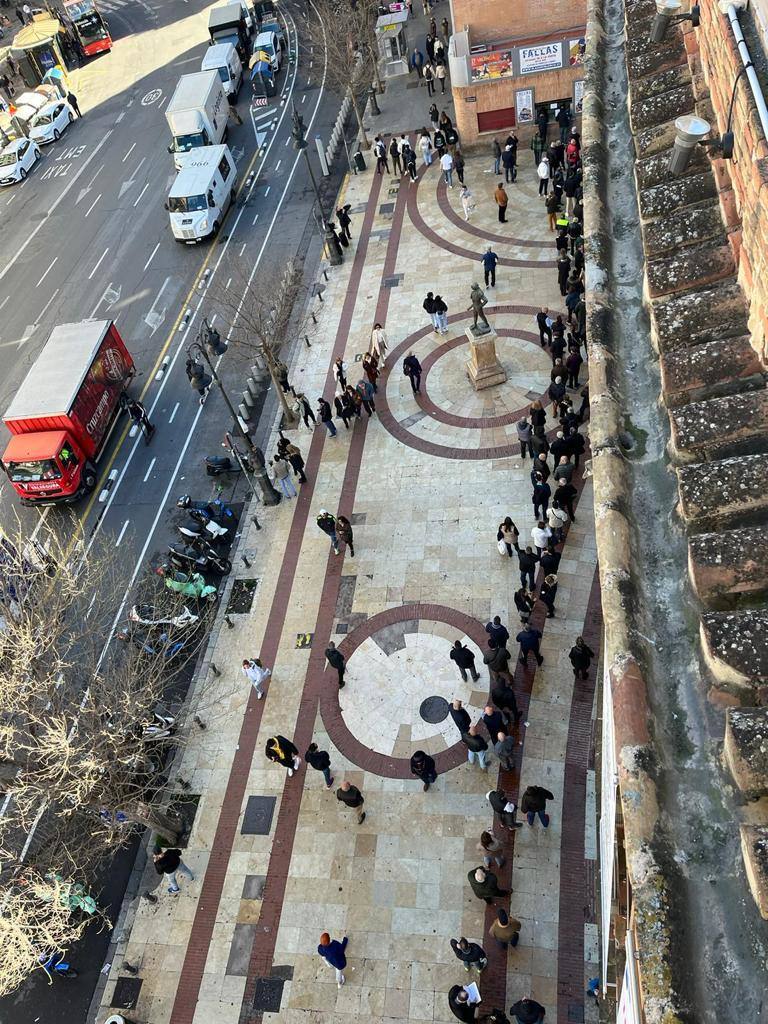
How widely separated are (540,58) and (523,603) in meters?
24.0

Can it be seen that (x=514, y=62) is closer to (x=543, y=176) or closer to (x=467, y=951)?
(x=543, y=176)

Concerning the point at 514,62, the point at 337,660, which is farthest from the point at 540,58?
the point at 337,660

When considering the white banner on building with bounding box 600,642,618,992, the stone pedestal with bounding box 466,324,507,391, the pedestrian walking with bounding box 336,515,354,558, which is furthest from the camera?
the stone pedestal with bounding box 466,324,507,391

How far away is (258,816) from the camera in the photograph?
16.6m

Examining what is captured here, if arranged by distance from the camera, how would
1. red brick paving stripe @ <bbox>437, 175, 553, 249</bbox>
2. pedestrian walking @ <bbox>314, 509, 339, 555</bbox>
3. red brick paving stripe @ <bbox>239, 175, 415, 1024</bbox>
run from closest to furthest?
red brick paving stripe @ <bbox>239, 175, 415, 1024</bbox> < pedestrian walking @ <bbox>314, 509, 339, 555</bbox> < red brick paving stripe @ <bbox>437, 175, 553, 249</bbox>

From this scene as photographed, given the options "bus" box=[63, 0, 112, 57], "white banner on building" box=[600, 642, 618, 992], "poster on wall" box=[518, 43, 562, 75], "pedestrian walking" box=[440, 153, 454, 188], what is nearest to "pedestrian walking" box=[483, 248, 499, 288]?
"pedestrian walking" box=[440, 153, 454, 188]

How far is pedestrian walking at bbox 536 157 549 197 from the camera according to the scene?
28.4 metres

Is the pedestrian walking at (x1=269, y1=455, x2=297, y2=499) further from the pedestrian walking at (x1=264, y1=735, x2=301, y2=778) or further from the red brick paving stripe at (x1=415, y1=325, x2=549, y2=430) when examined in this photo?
the pedestrian walking at (x1=264, y1=735, x2=301, y2=778)

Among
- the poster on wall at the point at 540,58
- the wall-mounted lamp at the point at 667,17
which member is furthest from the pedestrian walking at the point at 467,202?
the wall-mounted lamp at the point at 667,17

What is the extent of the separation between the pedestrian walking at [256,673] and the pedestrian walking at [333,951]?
6.03m

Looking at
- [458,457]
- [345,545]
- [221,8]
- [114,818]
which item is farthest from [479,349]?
[221,8]

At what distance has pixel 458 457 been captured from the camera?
72.7 ft

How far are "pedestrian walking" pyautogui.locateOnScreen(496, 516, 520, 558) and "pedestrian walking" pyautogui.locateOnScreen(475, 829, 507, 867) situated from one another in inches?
262

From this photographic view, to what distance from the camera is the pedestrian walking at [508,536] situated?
1856 centimetres
